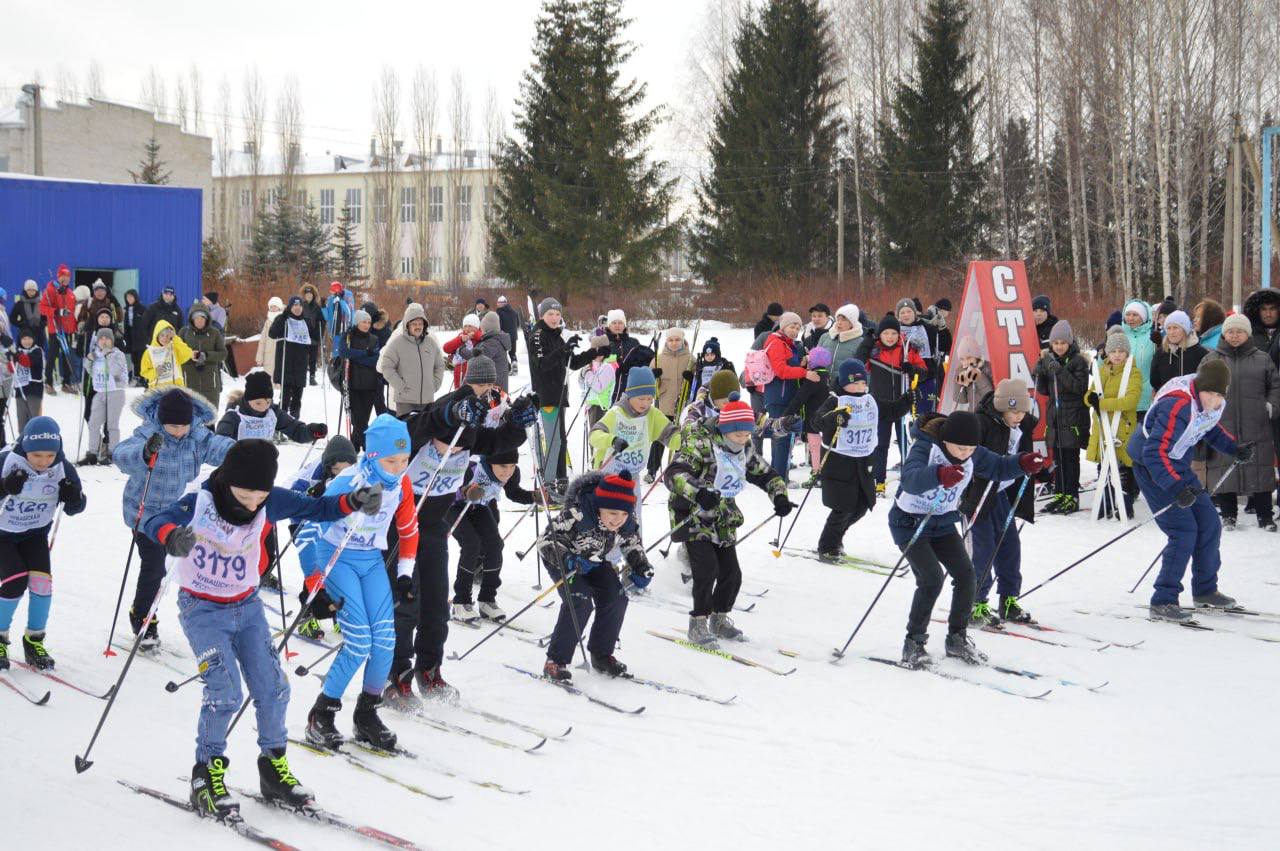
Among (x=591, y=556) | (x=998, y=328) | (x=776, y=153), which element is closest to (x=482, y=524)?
(x=591, y=556)

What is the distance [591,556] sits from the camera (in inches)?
236

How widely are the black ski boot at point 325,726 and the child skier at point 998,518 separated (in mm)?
3856

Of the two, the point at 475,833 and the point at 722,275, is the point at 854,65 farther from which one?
the point at 475,833

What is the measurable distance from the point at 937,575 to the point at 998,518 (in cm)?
108

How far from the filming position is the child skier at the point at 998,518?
7.16 metres

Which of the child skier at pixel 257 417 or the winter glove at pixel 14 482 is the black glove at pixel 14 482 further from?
the child skier at pixel 257 417

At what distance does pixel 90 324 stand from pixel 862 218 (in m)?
23.6

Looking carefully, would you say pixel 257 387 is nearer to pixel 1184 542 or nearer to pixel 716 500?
pixel 716 500

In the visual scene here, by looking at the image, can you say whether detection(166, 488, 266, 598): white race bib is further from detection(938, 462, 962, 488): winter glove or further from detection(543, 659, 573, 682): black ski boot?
detection(938, 462, 962, 488): winter glove

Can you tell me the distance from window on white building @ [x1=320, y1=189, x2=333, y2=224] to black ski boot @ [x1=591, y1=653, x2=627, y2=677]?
6796 centimetres

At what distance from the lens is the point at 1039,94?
29.2 meters

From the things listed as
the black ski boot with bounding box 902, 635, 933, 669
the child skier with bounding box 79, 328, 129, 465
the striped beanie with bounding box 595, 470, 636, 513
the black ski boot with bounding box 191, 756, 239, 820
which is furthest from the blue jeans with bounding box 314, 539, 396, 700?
the child skier with bounding box 79, 328, 129, 465

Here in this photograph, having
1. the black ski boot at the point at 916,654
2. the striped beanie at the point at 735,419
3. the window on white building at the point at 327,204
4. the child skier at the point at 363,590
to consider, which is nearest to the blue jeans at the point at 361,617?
the child skier at the point at 363,590

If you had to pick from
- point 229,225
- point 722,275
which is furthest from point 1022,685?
point 229,225
